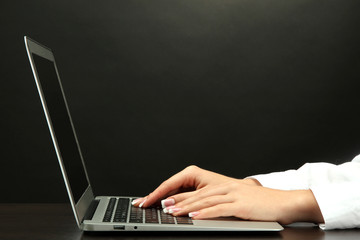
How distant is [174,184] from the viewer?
1.08 metres

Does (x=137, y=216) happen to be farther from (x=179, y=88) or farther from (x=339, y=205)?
(x=179, y=88)

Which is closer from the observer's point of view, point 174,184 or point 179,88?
point 174,184

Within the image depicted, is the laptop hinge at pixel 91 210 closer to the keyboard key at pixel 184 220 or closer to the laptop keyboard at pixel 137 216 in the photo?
the laptop keyboard at pixel 137 216

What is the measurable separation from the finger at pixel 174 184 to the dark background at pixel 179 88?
2.24 meters

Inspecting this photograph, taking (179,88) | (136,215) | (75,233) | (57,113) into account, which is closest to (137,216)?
(136,215)

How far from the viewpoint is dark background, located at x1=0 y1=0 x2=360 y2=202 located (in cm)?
332

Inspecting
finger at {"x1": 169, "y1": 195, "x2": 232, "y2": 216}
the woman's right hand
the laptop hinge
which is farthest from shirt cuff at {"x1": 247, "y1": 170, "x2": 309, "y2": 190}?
the laptop hinge

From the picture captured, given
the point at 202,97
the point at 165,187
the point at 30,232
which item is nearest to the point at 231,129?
the point at 202,97

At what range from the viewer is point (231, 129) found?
3.43m

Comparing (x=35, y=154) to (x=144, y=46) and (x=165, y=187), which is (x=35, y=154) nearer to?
(x=144, y=46)

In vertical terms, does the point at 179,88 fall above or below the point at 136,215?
above

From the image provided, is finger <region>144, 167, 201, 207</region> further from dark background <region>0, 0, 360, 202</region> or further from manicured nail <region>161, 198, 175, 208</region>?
dark background <region>0, 0, 360, 202</region>

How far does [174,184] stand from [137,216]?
239mm

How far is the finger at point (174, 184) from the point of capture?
3.26ft
